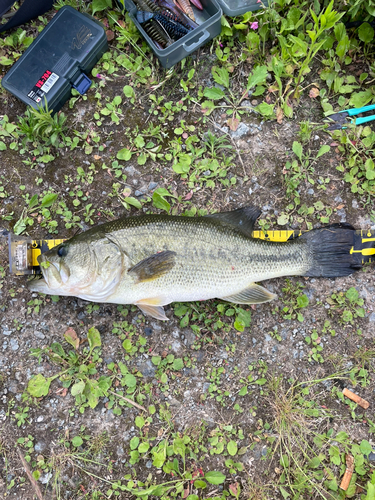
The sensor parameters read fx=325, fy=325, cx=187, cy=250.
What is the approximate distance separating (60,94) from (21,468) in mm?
3649

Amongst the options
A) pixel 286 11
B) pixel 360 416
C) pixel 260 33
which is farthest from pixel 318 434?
pixel 286 11

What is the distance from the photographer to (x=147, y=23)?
10.6ft

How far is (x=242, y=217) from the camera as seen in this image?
3.11 meters

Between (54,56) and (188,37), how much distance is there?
1.33 m

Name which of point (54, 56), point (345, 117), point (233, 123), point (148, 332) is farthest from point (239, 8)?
point (148, 332)

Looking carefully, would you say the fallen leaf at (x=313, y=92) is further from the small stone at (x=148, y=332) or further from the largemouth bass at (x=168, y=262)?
the small stone at (x=148, y=332)

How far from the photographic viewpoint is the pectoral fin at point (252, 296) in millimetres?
3041

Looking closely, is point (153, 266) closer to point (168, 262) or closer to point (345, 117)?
point (168, 262)

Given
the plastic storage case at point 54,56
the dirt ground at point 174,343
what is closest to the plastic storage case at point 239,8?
the dirt ground at point 174,343

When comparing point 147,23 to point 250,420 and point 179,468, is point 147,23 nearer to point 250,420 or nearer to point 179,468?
point 250,420

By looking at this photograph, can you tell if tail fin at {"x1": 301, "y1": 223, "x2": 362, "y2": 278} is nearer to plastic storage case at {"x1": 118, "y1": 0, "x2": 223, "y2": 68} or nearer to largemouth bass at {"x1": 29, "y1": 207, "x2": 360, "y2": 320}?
largemouth bass at {"x1": 29, "y1": 207, "x2": 360, "y2": 320}

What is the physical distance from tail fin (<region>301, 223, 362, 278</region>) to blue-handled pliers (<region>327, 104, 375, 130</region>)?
3.60ft

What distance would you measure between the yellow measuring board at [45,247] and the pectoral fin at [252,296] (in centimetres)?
57

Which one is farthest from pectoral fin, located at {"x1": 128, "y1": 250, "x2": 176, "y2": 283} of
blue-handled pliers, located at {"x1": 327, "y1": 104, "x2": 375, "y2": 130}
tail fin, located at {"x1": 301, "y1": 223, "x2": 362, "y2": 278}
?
blue-handled pliers, located at {"x1": 327, "y1": 104, "x2": 375, "y2": 130}
